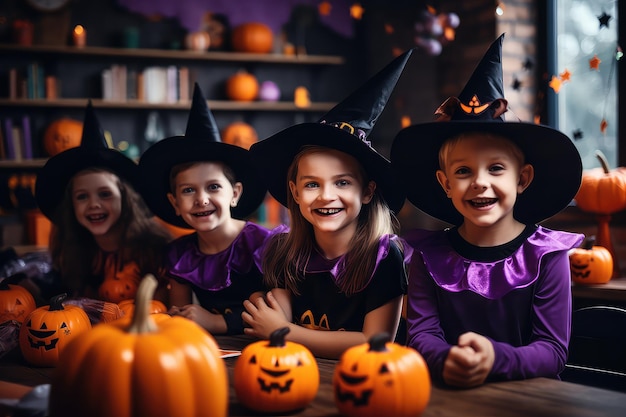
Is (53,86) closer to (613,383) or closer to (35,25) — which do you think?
(35,25)

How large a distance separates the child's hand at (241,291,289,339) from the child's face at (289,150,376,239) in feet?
0.87

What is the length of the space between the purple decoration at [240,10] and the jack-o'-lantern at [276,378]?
5049 mm

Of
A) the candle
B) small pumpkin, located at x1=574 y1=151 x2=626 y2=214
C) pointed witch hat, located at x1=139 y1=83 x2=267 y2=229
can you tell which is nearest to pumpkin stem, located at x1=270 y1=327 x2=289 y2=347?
pointed witch hat, located at x1=139 y1=83 x2=267 y2=229

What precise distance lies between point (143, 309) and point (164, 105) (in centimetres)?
481

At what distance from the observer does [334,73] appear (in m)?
6.58

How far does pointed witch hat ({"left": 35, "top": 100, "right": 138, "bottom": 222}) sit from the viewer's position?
2.66 metres

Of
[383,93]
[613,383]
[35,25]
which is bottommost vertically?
[613,383]

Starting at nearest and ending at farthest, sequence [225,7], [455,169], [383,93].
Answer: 1. [455,169]
2. [383,93]
3. [225,7]

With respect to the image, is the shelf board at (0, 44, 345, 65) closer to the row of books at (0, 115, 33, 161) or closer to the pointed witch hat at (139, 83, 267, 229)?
the row of books at (0, 115, 33, 161)

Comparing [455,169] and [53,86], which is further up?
[53,86]

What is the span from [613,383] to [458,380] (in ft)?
2.01

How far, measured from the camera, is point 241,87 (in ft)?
19.7

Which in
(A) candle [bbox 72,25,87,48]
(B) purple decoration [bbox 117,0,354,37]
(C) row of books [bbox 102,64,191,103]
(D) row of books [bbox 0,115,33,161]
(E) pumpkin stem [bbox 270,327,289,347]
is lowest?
(E) pumpkin stem [bbox 270,327,289,347]

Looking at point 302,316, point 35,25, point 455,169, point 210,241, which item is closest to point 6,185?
point 35,25
